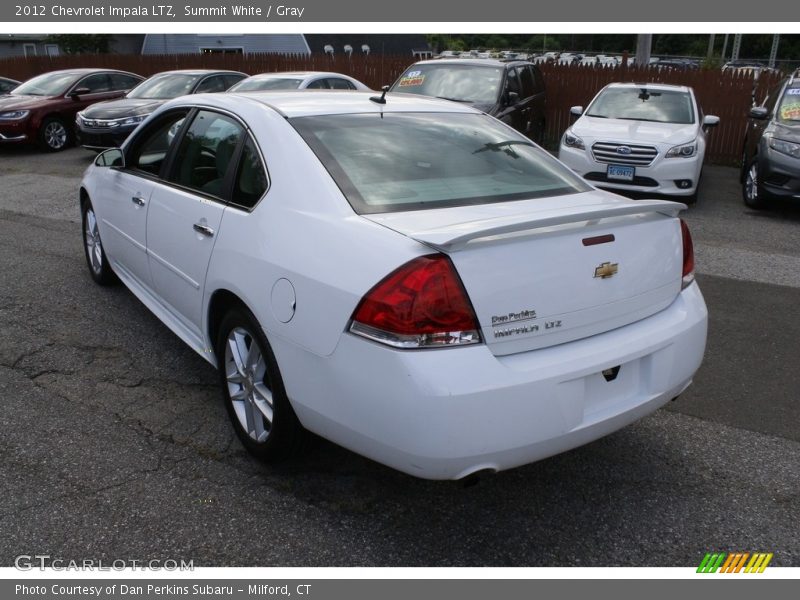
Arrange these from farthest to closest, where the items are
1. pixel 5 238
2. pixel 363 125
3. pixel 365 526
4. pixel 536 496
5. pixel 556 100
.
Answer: pixel 556 100 < pixel 5 238 < pixel 363 125 < pixel 536 496 < pixel 365 526

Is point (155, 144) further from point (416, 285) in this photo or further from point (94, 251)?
point (416, 285)

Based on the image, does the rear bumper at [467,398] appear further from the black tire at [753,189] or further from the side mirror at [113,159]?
the black tire at [753,189]

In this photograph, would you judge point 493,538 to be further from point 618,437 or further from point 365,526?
point 618,437

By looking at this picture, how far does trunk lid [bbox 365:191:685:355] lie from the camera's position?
2480 millimetres

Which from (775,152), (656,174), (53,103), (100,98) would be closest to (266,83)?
(100,98)

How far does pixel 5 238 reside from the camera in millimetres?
7555

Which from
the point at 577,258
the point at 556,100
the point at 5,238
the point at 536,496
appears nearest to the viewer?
the point at 577,258

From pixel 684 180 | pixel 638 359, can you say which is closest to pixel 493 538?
pixel 638 359

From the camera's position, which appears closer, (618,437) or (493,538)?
(493,538)

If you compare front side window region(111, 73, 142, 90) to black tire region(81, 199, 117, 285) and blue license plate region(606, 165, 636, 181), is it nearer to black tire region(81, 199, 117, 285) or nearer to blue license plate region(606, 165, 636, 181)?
black tire region(81, 199, 117, 285)

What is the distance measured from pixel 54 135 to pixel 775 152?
1331cm

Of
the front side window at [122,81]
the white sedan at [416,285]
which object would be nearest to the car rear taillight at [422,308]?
the white sedan at [416,285]

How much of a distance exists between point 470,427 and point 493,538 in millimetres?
678

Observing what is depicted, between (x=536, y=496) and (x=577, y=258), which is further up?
(x=577, y=258)
